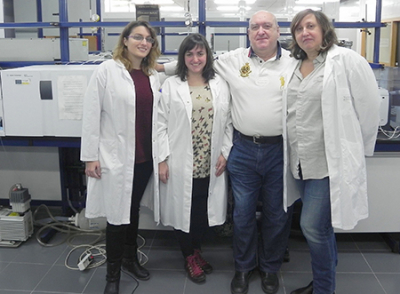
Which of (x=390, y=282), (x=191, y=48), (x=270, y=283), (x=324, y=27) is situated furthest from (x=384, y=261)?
(x=191, y=48)

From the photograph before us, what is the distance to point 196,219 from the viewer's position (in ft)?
7.40

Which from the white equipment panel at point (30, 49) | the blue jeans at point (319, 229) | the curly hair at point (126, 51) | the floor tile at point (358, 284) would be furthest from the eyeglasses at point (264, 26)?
the white equipment panel at point (30, 49)

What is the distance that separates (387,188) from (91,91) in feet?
5.90

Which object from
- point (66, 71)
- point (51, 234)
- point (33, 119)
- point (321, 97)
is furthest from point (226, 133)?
point (51, 234)

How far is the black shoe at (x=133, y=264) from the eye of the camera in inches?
89.5

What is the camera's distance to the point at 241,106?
196 centimetres

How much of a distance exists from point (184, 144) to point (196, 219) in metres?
0.45

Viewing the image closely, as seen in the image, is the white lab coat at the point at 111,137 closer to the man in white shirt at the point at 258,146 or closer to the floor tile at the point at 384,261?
the man in white shirt at the point at 258,146

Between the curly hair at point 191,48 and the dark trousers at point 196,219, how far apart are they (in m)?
0.54

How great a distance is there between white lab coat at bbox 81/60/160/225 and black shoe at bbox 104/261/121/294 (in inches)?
9.6

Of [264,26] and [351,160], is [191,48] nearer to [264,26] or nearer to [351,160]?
[264,26]

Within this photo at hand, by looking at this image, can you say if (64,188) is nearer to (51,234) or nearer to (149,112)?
(51,234)

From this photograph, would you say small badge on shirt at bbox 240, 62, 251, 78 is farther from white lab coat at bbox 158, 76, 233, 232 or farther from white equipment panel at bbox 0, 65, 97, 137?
white equipment panel at bbox 0, 65, 97, 137

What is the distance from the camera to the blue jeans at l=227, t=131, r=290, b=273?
1.97 meters
